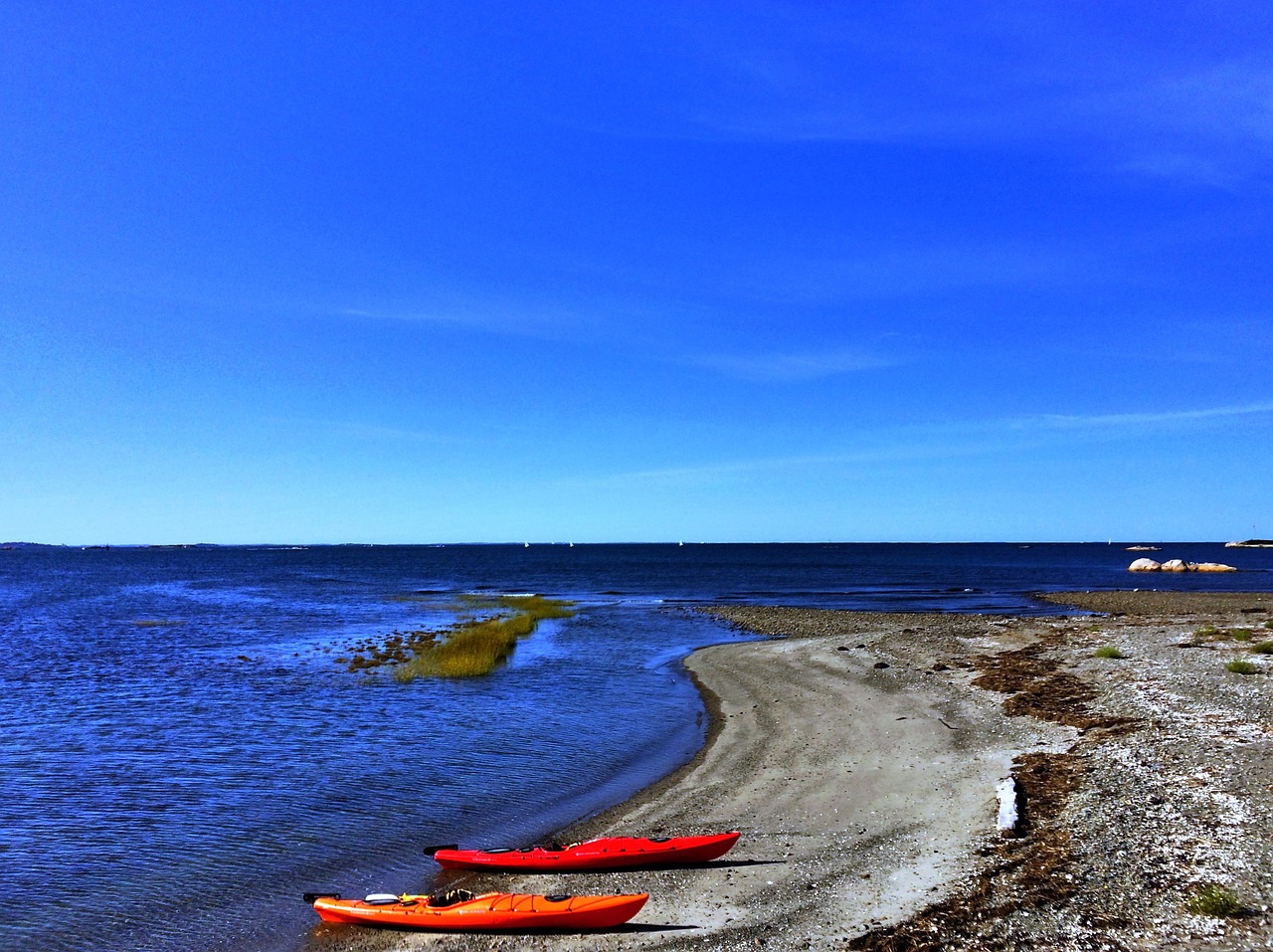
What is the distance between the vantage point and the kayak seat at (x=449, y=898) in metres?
11.8

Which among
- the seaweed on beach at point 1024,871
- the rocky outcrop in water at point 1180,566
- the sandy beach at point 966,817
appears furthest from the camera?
the rocky outcrop in water at point 1180,566

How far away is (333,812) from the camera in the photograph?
1756 centimetres

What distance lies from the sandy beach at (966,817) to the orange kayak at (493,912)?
7.3 inches

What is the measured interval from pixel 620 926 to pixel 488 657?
30.1 meters

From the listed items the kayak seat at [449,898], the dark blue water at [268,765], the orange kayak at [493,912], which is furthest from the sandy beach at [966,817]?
the dark blue water at [268,765]

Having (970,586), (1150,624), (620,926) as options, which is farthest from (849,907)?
(970,586)

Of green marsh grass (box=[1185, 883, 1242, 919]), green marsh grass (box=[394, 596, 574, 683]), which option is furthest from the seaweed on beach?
green marsh grass (box=[394, 596, 574, 683])

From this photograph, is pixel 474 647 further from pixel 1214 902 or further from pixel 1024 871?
pixel 1214 902

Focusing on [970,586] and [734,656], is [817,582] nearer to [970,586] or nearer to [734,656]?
[970,586]

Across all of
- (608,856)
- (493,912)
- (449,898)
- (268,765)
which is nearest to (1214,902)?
(608,856)

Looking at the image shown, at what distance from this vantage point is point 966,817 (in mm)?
15250

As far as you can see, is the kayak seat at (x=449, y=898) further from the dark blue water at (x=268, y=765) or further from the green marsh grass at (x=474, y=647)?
the green marsh grass at (x=474, y=647)

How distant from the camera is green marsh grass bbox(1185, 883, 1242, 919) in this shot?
10.2 m

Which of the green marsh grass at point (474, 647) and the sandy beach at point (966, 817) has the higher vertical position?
the sandy beach at point (966, 817)
